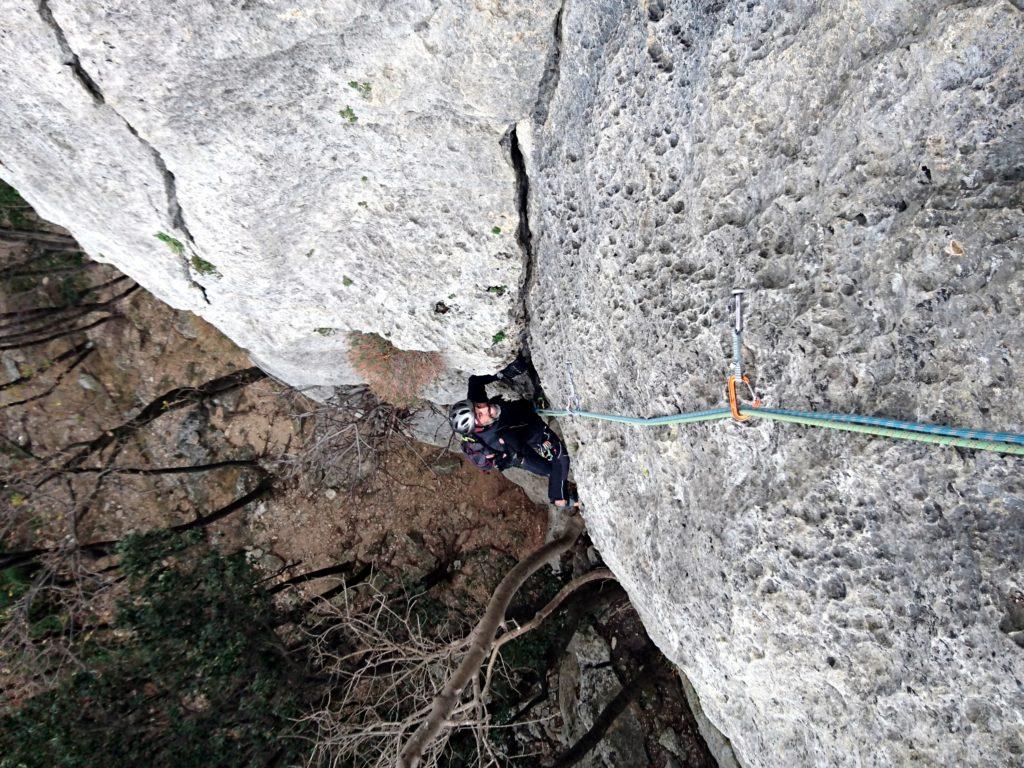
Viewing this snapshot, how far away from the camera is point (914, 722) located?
1888 millimetres

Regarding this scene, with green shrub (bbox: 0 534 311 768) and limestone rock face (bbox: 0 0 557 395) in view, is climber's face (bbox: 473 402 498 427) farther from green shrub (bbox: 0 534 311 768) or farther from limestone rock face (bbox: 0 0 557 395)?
green shrub (bbox: 0 534 311 768)

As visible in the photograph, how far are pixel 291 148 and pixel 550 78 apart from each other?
1.41 metres

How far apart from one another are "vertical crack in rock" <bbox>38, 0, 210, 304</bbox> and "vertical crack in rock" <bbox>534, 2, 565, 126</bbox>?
6.57ft

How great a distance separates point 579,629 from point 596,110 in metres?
6.22

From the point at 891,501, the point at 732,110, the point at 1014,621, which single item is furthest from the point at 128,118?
the point at 1014,621

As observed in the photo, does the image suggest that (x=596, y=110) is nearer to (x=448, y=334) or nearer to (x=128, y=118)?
(x=448, y=334)

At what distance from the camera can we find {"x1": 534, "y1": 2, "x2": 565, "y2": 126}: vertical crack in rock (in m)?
2.68

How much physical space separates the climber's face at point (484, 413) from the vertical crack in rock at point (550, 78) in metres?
2.34

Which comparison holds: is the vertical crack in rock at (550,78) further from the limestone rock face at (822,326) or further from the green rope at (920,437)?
the green rope at (920,437)

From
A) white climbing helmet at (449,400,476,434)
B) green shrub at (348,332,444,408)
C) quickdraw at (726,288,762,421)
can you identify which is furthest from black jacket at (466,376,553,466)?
quickdraw at (726,288,762,421)

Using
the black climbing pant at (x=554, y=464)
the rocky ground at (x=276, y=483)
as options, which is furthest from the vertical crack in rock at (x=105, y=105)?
the rocky ground at (x=276, y=483)

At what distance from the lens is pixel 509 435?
16.6 ft

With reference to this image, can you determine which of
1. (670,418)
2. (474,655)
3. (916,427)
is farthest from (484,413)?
(916,427)

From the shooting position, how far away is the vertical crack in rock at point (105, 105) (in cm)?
252
